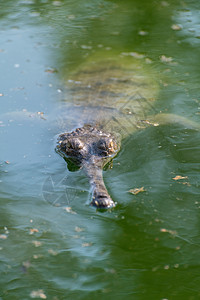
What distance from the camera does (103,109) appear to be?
235 inches

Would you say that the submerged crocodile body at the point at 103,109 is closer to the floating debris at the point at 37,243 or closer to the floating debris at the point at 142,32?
the floating debris at the point at 37,243

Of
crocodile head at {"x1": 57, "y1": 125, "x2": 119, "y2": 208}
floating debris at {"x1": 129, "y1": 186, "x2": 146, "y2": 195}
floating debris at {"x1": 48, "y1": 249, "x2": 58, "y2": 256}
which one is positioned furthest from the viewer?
crocodile head at {"x1": 57, "y1": 125, "x2": 119, "y2": 208}

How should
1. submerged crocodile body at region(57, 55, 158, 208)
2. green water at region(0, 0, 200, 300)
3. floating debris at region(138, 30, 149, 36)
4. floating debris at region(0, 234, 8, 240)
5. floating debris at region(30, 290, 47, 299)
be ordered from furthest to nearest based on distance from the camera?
floating debris at region(138, 30, 149, 36)
submerged crocodile body at region(57, 55, 158, 208)
floating debris at region(0, 234, 8, 240)
green water at region(0, 0, 200, 300)
floating debris at region(30, 290, 47, 299)

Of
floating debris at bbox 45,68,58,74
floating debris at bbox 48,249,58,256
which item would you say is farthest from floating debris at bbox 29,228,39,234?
floating debris at bbox 45,68,58,74

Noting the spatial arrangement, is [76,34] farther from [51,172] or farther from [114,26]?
[51,172]

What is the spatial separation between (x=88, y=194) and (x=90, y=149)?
0.81 m

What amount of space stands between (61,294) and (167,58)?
514 cm

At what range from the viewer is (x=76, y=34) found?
836cm

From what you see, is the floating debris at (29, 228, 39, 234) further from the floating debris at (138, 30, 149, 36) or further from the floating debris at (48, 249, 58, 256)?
the floating debris at (138, 30, 149, 36)

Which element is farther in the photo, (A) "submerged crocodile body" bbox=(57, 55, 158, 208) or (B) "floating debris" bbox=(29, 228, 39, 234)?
(A) "submerged crocodile body" bbox=(57, 55, 158, 208)

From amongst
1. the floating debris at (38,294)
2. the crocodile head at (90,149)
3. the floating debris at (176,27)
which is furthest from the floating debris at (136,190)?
the floating debris at (176,27)

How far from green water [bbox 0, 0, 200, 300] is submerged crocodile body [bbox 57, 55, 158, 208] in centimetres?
13

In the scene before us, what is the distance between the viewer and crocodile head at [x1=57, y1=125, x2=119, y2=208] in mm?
4605

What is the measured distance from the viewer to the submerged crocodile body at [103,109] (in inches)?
188
